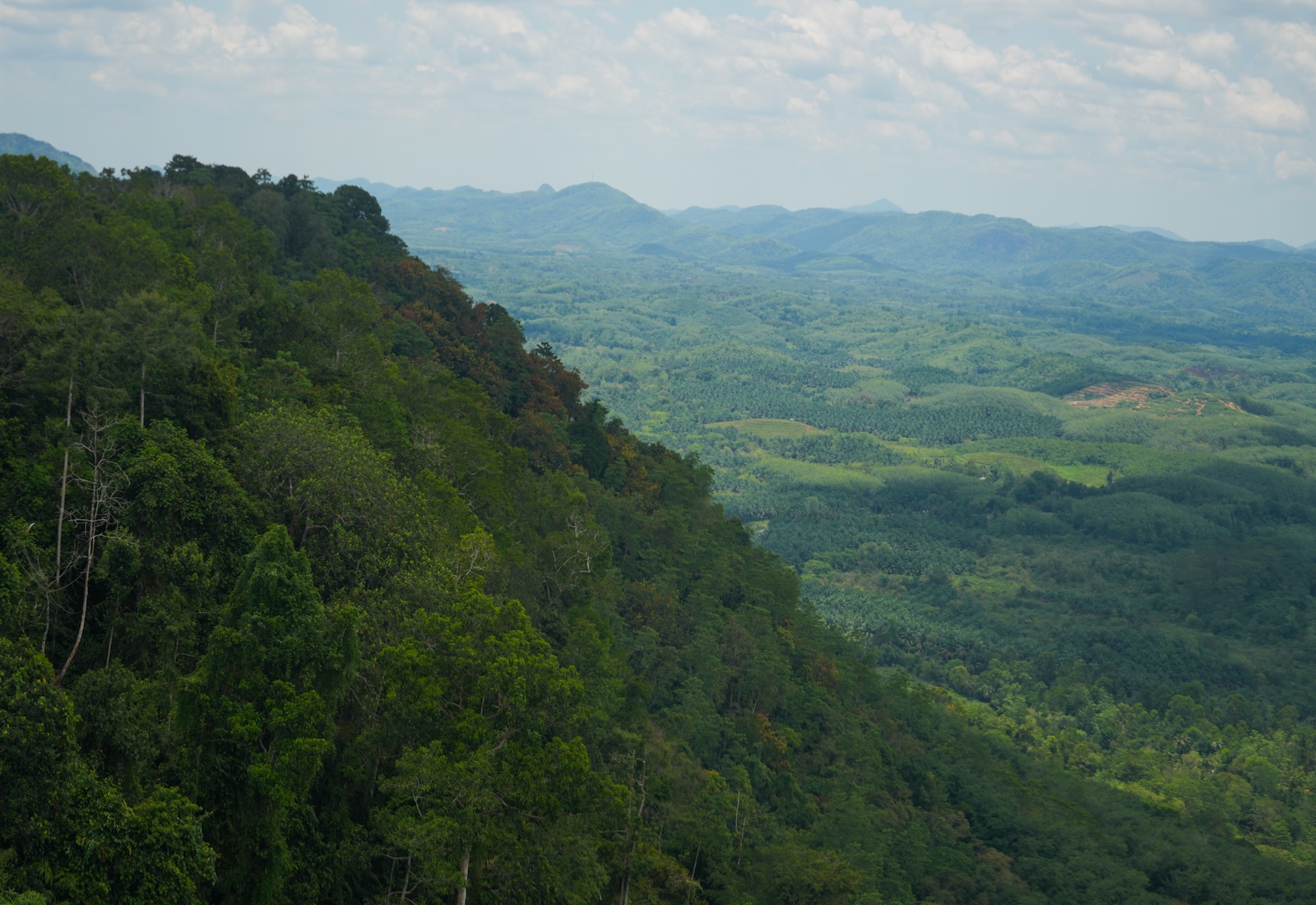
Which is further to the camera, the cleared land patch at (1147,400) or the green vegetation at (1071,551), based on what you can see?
the cleared land patch at (1147,400)

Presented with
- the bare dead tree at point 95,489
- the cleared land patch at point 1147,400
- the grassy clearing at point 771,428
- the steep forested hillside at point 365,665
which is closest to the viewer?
the steep forested hillside at point 365,665

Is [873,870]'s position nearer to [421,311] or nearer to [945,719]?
[945,719]

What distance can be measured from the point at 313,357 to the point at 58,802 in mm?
21756

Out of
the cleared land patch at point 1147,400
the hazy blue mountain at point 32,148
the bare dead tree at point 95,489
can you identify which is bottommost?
the cleared land patch at point 1147,400

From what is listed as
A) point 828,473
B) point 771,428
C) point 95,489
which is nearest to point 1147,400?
point 771,428

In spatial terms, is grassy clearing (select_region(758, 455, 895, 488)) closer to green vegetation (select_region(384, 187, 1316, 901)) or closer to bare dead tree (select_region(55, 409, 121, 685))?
green vegetation (select_region(384, 187, 1316, 901))

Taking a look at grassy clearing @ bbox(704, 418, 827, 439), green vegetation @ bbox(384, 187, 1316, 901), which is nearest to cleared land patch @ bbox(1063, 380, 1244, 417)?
green vegetation @ bbox(384, 187, 1316, 901)

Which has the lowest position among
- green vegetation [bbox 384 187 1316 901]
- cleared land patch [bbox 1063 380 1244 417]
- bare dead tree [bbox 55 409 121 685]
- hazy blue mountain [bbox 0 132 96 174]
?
green vegetation [bbox 384 187 1316 901]

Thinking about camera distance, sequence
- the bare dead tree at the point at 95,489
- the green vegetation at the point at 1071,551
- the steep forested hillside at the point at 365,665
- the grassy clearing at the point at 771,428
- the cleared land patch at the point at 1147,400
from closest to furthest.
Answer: the steep forested hillside at the point at 365,665 < the bare dead tree at the point at 95,489 < the green vegetation at the point at 1071,551 < the grassy clearing at the point at 771,428 < the cleared land patch at the point at 1147,400

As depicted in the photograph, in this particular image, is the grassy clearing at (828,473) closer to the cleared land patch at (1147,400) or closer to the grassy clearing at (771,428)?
the grassy clearing at (771,428)

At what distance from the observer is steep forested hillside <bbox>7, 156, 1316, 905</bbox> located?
48.8 ft

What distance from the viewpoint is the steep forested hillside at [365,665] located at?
14883 mm

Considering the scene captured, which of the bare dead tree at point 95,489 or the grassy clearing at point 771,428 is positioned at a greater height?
the bare dead tree at point 95,489

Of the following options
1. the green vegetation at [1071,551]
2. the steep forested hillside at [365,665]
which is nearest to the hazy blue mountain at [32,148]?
the green vegetation at [1071,551]
